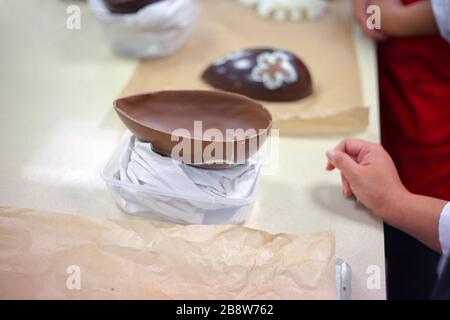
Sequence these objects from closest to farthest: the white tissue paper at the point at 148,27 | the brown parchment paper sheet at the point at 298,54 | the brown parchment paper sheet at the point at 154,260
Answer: the brown parchment paper sheet at the point at 154,260 → the brown parchment paper sheet at the point at 298,54 → the white tissue paper at the point at 148,27

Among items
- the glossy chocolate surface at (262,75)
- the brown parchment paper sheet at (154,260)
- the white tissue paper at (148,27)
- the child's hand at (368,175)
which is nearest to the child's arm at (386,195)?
the child's hand at (368,175)

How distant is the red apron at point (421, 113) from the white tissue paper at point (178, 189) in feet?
1.27

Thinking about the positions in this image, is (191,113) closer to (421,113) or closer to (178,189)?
(178,189)

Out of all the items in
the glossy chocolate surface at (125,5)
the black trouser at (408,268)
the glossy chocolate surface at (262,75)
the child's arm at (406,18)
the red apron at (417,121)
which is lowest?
the black trouser at (408,268)

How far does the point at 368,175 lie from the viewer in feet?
2.30

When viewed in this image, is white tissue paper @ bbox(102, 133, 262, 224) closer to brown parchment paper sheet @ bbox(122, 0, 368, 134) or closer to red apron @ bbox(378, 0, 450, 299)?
brown parchment paper sheet @ bbox(122, 0, 368, 134)

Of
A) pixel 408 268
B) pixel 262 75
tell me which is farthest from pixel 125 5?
pixel 408 268

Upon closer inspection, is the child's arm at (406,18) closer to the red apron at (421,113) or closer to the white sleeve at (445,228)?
the red apron at (421,113)

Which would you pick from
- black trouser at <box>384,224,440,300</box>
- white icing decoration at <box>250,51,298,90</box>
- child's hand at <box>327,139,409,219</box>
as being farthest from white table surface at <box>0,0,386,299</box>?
black trouser at <box>384,224,440,300</box>

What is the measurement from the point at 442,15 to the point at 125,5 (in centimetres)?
52

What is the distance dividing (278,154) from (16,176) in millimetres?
361

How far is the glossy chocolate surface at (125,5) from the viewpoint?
944 millimetres
